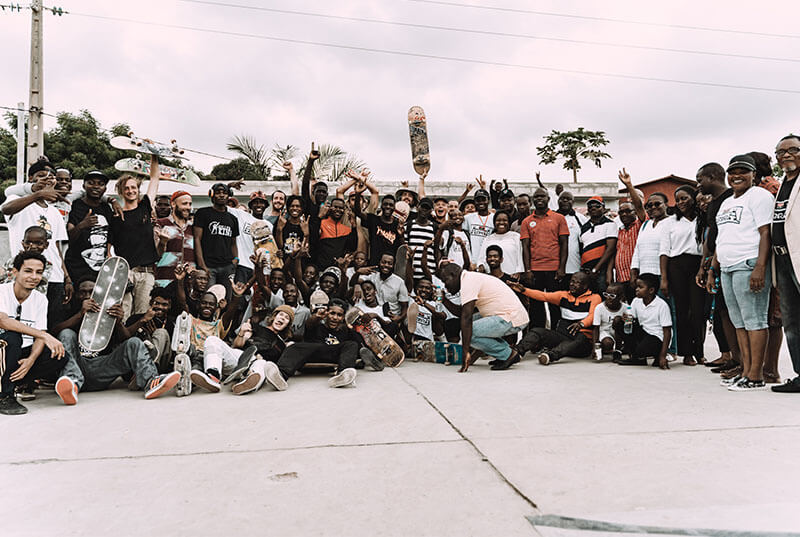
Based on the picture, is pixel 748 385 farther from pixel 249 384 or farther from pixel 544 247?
pixel 249 384

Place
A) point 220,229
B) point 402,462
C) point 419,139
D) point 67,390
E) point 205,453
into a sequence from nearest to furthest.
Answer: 1. point 402,462
2. point 205,453
3. point 67,390
4. point 220,229
5. point 419,139

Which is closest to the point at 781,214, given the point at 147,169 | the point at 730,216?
the point at 730,216

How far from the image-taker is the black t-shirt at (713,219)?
5.09 m

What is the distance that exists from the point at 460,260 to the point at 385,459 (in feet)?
15.2

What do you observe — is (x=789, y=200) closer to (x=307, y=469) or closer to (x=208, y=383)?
(x=307, y=469)

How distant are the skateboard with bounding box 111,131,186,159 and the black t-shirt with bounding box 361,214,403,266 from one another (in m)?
2.54

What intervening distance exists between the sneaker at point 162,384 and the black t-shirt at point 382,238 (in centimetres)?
320

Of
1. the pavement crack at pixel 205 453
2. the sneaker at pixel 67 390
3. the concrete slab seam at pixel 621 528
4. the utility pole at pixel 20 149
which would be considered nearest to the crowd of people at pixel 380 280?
the sneaker at pixel 67 390

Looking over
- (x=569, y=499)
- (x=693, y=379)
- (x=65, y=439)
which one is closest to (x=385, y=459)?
(x=569, y=499)

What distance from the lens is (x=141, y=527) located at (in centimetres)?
207

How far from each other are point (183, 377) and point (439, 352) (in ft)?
9.53

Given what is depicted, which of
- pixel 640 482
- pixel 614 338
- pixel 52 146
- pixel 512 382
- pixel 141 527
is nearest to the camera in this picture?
pixel 141 527

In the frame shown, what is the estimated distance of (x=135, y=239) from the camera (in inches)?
221

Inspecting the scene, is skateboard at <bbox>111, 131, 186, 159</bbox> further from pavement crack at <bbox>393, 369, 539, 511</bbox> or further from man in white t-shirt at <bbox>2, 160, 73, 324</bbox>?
pavement crack at <bbox>393, 369, 539, 511</bbox>
